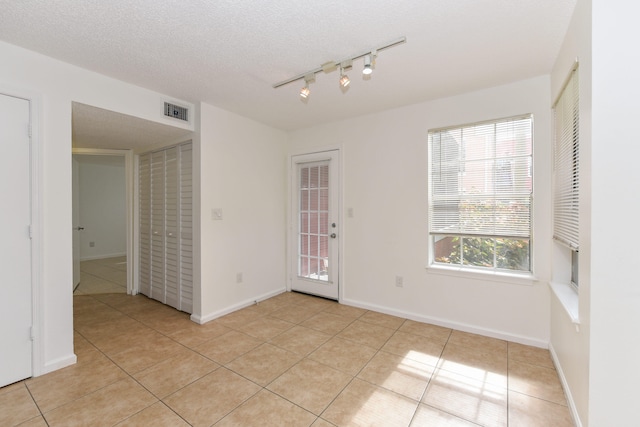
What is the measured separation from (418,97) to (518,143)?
3.48 feet

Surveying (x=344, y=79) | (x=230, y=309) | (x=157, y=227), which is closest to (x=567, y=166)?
(x=344, y=79)

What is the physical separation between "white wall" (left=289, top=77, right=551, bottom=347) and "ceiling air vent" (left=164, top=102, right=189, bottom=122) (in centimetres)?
158

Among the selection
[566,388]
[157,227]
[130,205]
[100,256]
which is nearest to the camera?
[566,388]

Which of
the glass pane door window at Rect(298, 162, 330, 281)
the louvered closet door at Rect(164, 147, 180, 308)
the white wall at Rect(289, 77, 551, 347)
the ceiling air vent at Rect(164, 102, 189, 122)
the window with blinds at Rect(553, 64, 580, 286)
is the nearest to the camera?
the window with blinds at Rect(553, 64, 580, 286)

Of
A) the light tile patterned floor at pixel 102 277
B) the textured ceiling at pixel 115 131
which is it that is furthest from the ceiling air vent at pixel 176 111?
the light tile patterned floor at pixel 102 277

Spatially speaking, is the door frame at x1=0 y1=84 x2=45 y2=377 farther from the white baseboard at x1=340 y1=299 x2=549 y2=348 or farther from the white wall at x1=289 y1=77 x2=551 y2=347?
the white baseboard at x1=340 y1=299 x2=549 y2=348

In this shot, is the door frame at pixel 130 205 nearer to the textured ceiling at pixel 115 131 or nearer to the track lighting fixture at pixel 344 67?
the textured ceiling at pixel 115 131

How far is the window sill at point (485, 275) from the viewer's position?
2.56m

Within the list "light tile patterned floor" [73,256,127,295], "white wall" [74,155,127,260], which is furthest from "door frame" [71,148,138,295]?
"white wall" [74,155,127,260]

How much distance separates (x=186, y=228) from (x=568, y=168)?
372cm

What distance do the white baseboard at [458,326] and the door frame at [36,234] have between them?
117 inches

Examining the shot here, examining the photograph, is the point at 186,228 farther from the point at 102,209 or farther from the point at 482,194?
the point at 102,209

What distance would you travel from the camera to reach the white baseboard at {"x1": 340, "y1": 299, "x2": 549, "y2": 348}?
2.56m

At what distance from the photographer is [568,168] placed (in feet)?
6.52
